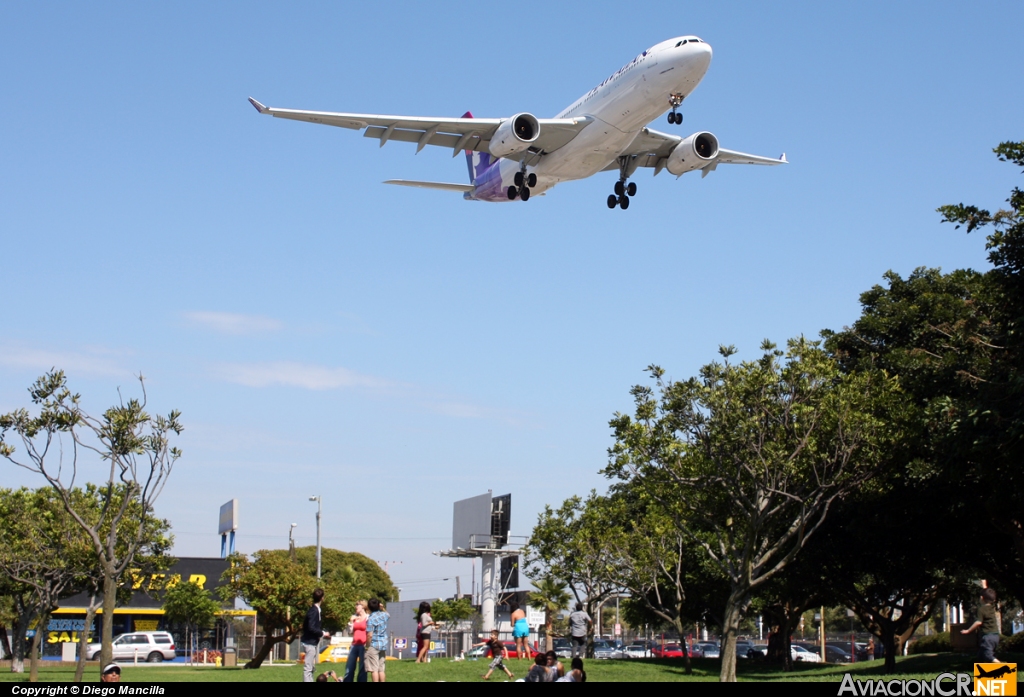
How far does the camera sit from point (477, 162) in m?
31.8

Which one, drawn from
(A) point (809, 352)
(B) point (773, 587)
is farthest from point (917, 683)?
(B) point (773, 587)

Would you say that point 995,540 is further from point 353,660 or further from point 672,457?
point 353,660

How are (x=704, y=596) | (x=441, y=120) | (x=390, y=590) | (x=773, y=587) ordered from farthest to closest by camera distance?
(x=390, y=590), (x=704, y=596), (x=773, y=587), (x=441, y=120)

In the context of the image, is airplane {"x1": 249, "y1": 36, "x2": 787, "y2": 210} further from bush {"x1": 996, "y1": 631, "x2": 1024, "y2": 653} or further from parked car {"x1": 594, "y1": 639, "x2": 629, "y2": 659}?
parked car {"x1": 594, "y1": 639, "x2": 629, "y2": 659}

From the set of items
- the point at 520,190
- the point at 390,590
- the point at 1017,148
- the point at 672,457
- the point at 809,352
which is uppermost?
the point at 520,190

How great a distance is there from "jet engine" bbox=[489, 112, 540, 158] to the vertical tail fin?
435cm

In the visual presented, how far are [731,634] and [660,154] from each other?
1356cm

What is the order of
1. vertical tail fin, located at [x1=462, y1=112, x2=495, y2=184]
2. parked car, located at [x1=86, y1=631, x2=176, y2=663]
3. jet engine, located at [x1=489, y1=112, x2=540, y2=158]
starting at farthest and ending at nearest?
parked car, located at [x1=86, y1=631, x2=176, y2=663]
vertical tail fin, located at [x1=462, y1=112, x2=495, y2=184]
jet engine, located at [x1=489, y1=112, x2=540, y2=158]

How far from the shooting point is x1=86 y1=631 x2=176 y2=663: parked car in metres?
44.4

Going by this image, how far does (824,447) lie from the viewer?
25078 mm

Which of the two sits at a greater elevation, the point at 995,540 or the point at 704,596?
the point at 995,540

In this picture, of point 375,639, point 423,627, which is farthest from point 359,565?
point 375,639

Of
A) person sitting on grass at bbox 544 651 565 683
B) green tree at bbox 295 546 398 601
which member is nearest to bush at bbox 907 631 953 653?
person sitting on grass at bbox 544 651 565 683

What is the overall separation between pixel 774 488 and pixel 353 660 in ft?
40.5
